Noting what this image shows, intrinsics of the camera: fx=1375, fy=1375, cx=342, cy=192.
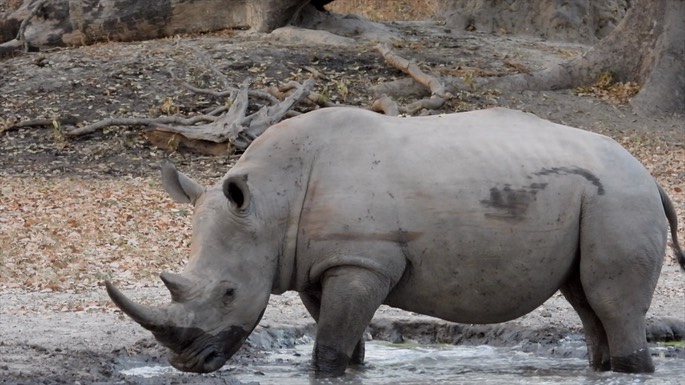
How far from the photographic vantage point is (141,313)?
5.72 metres

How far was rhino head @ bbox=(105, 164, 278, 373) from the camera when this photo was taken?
5.90 m

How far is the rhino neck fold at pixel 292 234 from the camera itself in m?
6.21

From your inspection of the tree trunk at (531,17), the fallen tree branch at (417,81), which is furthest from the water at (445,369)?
the tree trunk at (531,17)

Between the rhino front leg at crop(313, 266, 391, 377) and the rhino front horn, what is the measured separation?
78 cm

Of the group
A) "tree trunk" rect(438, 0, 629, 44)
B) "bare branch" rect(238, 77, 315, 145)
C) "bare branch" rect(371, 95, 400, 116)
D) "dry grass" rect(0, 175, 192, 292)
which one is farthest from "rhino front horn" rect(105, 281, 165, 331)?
"tree trunk" rect(438, 0, 629, 44)

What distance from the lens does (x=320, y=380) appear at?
6.29m

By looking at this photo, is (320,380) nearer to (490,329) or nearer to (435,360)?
(435,360)

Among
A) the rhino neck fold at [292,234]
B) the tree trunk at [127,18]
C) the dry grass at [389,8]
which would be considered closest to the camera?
the rhino neck fold at [292,234]

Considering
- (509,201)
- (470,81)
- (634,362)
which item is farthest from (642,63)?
(509,201)

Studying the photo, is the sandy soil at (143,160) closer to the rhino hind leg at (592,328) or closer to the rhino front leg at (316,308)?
the rhino front leg at (316,308)

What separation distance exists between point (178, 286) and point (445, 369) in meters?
1.87

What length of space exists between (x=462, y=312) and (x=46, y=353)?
2117 mm

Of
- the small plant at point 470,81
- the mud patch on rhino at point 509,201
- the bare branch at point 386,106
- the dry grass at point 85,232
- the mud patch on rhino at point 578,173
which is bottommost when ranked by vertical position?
the dry grass at point 85,232

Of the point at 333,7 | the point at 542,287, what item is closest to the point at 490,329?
the point at 542,287
